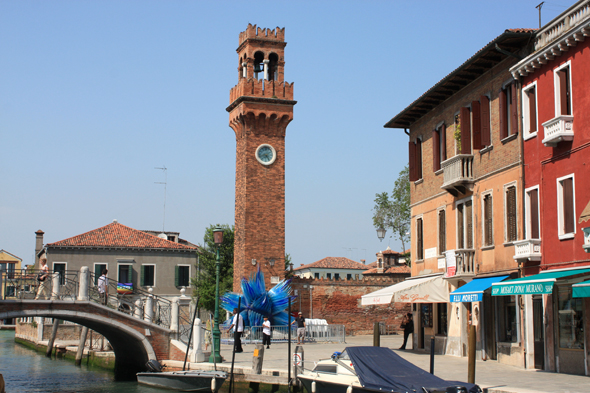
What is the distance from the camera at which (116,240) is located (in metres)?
50.4

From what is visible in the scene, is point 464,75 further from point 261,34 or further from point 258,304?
point 261,34

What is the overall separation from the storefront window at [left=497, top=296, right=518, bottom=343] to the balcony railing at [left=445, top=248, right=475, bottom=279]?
1.41 m

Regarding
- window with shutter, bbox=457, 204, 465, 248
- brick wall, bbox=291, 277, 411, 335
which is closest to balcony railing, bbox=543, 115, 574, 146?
window with shutter, bbox=457, 204, 465, 248

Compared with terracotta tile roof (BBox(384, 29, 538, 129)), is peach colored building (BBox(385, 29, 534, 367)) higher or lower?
lower

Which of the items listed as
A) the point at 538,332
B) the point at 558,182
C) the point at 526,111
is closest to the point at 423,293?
the point at 538,332

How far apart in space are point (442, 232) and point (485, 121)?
16.1ft

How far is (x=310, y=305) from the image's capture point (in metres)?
39.0

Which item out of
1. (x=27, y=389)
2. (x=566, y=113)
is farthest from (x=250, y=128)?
(x=566, y=113)

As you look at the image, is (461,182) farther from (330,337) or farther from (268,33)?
(268,33)

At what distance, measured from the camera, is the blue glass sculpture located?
3228 cm

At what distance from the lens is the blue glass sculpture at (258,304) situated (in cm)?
3228

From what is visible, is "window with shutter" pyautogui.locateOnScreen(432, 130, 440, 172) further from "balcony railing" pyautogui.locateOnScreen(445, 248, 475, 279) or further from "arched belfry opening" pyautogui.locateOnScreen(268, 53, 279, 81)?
"arched belfry opening" pyautogui.locateOnScreen(268, 53, 279, 81)

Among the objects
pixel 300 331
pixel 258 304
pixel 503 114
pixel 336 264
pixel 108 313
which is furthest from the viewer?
pixel 336 264

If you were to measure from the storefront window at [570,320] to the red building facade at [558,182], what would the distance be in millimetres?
25
